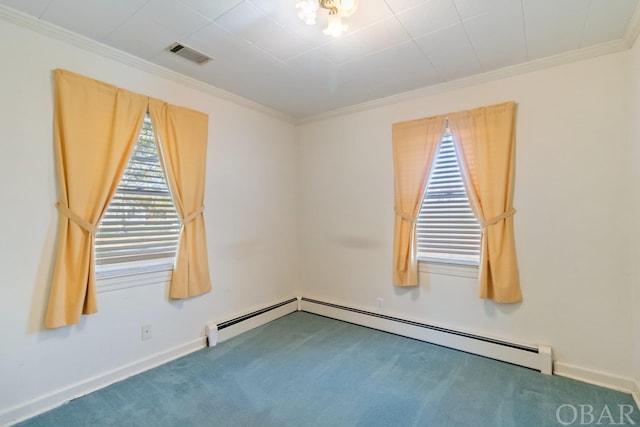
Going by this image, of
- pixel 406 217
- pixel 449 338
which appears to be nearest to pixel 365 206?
pixel 406 217

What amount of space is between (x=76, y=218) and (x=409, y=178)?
285 cm

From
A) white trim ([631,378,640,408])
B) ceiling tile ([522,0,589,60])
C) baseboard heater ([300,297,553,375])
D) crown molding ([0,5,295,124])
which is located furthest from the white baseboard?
ceiling tile ([522,0,589,60])

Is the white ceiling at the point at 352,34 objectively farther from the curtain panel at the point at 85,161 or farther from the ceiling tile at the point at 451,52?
the curtain panel at the point at 85,161

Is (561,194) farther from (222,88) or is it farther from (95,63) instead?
(95,63)

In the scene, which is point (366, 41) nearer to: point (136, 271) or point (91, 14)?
point (91, 14)

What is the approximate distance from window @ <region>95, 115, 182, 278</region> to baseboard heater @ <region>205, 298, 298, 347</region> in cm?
80

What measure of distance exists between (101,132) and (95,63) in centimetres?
53

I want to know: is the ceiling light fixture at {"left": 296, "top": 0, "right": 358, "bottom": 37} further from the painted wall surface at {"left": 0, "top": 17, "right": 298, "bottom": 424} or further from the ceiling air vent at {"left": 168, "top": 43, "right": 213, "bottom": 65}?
the painted wall surface at {"left": 0, "top": 17, "right": 298, "bottom": 424}

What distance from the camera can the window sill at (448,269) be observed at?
110 inches

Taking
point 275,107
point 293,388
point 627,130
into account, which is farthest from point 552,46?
point 293,388

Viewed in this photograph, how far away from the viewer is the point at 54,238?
80.4 inches

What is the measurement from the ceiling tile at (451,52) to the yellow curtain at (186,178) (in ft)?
6.88

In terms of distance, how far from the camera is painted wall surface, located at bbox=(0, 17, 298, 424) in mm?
1894

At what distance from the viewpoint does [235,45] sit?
7.30 feet
